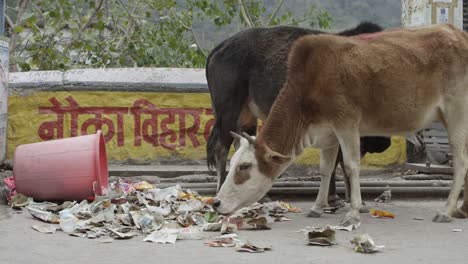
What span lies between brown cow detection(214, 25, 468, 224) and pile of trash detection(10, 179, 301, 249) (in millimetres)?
281

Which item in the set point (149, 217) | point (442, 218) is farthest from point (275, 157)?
point (442, 218)

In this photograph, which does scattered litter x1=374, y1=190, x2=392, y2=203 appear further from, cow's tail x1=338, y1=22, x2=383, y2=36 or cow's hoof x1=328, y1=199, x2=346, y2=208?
cow's tail x1=338, y1=22, x2=383, y2=36

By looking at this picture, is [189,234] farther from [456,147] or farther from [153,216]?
[456,147]

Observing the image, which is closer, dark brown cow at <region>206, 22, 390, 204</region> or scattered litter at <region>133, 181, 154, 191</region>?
dark brown cow at <region>206, 22, 390, 204</region>

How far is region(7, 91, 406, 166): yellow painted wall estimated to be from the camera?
389 inches

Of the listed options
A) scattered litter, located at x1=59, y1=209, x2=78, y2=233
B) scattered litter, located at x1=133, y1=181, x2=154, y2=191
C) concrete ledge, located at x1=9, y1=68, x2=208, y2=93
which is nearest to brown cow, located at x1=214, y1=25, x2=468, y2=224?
scattered litter, located at x1=59, y1=209, x2=78, y2=233

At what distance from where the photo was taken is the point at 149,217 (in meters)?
6.08

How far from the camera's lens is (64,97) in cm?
996

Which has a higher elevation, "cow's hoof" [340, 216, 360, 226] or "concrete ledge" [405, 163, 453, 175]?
"cow's hoof" [340, 216, 360, 226]

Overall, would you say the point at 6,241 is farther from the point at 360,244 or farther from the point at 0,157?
the point at 0,157

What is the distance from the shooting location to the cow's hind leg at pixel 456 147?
678 cm

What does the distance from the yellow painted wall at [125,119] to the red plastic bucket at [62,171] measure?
2642 millimetres

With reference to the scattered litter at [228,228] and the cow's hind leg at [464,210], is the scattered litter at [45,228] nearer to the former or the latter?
the scattered litter at [228,228]

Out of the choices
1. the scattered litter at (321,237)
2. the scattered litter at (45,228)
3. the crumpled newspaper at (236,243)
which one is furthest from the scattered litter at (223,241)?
the scattered litter at (45,228)
